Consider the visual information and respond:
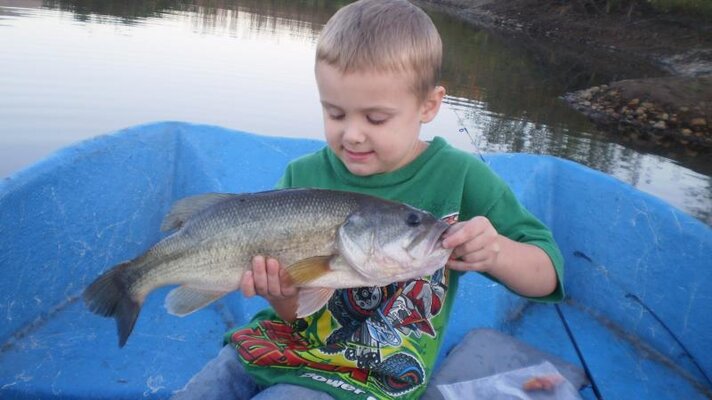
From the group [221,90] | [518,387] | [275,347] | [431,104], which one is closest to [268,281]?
[275,347]

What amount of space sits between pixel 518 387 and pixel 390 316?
992 mm

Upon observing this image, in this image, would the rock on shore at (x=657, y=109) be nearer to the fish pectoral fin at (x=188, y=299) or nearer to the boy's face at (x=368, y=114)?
the boy's face at (x=368, y=114)

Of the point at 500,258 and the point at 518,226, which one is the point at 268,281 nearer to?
the point at 500,258

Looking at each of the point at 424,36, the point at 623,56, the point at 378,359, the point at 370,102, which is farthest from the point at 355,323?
the point at 623,56

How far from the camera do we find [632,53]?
2942 centimetres

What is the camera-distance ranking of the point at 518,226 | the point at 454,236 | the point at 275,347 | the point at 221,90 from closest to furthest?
the point at 454,236 → the point at 275,347 → the point at 518,226 → the point at 221,90

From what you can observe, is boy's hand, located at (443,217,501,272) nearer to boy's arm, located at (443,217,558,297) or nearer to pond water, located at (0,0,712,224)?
boy's arm, located at (443,217,558,297)

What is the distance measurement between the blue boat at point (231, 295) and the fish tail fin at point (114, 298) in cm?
93

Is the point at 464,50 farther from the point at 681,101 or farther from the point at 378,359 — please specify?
the point at 378,359

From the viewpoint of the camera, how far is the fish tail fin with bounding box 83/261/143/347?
8.48 feet

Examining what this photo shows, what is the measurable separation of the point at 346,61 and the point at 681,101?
604 inches

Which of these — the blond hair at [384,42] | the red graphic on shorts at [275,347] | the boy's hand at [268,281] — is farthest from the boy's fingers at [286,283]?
the blond hair at [384,42]

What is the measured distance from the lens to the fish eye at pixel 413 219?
2328 millimetres

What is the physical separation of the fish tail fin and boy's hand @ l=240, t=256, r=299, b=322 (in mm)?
518
